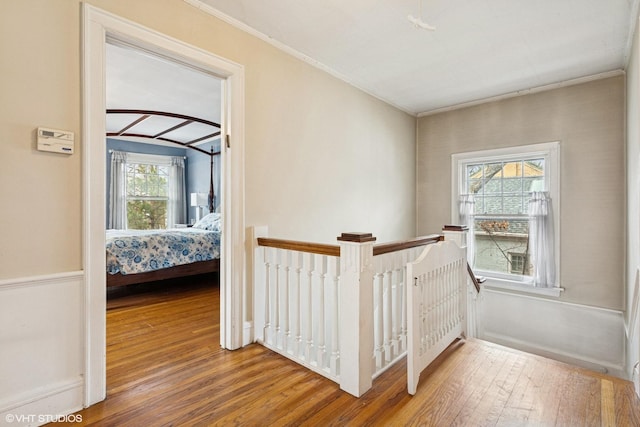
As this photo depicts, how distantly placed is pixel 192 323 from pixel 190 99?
8.82 feet

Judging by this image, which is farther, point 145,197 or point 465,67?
point 145,197

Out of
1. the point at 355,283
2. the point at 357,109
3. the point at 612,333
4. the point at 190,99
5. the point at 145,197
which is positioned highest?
the point at 190,99

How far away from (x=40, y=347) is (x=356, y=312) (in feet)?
5.29

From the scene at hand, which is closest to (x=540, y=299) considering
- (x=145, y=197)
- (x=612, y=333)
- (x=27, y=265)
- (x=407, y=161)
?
(x=612, y=333)

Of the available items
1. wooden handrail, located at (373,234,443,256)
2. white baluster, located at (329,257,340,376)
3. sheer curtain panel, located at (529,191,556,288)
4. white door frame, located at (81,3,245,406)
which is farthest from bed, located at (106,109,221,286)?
sheer curtain panel, located at (529,191,556,288)

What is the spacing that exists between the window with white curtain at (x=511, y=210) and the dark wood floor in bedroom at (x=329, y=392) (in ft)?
5.95

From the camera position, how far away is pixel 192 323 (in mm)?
2883

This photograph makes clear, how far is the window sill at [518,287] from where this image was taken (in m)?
3.56

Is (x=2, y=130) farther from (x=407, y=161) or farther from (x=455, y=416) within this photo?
(x=407, y=161)

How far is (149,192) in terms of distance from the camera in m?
6.74

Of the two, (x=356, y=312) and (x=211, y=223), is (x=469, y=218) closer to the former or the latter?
(x=356, y=312)

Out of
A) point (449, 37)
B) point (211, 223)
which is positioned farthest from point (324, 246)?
point (211, 223)

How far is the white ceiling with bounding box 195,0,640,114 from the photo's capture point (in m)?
2.20

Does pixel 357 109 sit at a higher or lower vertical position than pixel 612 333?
higher
